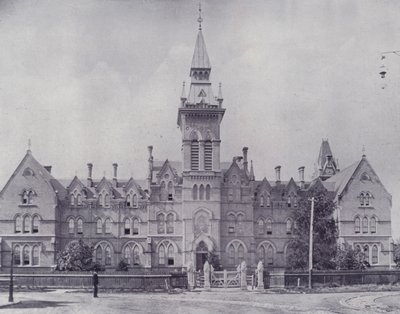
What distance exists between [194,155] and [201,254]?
29.8ft

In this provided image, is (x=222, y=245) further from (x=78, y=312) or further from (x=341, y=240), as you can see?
(x=78, y=312)

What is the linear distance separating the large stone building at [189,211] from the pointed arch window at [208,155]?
9 cm

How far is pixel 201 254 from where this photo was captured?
171 ft

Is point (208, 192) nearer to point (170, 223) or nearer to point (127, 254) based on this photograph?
point (170, 223)

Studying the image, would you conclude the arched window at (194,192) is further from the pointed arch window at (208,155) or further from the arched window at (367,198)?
the arched window at (367,198)

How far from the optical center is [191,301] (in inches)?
1126

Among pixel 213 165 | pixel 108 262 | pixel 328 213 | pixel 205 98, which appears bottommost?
pixel 108 262

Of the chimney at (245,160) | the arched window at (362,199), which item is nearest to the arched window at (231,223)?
the chimney at (245,160)

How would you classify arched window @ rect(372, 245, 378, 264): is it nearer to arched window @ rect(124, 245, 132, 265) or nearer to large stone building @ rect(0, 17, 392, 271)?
large stone building @ rect(0, 17, 392, 271)

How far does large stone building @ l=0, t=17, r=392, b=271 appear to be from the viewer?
52.6 metres

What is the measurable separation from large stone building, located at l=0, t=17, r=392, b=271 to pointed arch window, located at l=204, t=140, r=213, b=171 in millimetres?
93

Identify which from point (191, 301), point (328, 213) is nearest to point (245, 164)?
point (328, 213)

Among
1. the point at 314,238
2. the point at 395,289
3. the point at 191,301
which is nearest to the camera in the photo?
the point at 191,301

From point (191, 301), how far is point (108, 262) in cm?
2737
